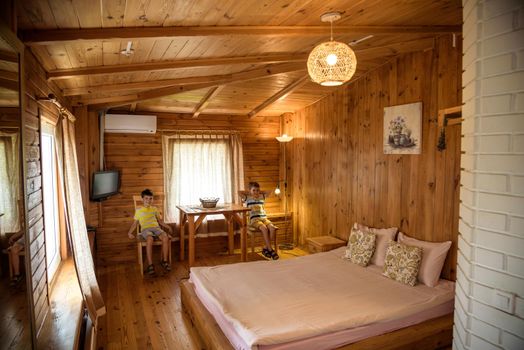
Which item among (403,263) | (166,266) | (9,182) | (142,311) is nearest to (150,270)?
(166,266)

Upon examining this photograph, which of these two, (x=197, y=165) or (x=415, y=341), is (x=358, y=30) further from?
(x=197, y=165)

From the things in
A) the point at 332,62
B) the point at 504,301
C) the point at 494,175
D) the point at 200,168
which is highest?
the point at 332,62

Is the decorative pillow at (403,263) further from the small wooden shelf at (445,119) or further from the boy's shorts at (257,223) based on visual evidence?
the boy's shorts at (257,223)

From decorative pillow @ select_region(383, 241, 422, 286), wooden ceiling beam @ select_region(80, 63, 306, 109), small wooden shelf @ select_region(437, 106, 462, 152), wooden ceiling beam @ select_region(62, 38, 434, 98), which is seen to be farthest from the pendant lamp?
decorative pillow @ select_region(383, 241, 422, 286)

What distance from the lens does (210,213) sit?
5.24m

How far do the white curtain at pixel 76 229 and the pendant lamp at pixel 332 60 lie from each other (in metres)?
2.23

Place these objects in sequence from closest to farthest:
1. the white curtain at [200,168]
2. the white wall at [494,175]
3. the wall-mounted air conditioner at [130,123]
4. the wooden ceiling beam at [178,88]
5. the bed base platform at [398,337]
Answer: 1. the white wall at [494,175]
2. the bed base platform at [398,337]
3. the wooden ceiling beam at [178,88]
4. the wall-mounted air conditioner at [130,123]
5. the white curtain at [200,168]

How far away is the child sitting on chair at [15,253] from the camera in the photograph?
139cm

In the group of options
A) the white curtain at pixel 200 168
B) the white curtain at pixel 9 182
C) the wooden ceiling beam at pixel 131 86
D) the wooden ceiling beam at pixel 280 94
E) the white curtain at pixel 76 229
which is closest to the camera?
the white curtain at pixel 9 182

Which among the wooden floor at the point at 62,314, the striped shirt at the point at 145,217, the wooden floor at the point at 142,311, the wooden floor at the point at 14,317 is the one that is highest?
the wooden floor at the point at 14,317

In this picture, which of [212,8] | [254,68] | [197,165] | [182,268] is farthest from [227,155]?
[212,8]

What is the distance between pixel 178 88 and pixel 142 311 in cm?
258

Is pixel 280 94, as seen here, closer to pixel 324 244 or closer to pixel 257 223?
pixel 257 223

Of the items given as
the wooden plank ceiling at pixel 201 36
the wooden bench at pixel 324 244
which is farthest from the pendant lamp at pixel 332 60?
the wooden bench at pixel 324 244
